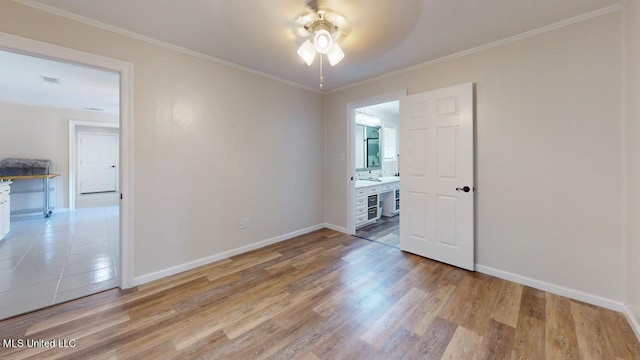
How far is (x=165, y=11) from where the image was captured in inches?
79.7

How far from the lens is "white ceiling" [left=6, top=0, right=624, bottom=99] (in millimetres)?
1926

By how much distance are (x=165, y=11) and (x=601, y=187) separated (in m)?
3.96

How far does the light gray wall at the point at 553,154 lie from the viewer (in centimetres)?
202

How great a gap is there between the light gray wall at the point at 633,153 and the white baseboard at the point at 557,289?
12 centimetres

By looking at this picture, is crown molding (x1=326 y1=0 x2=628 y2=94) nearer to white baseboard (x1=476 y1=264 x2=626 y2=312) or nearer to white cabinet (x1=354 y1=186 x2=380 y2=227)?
white cabinet (x1=354 y1=186 x2=380 y2=227)

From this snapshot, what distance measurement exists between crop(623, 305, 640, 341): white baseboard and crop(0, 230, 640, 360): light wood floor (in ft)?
0.14

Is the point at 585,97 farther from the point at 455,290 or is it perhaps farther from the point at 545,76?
the point at 455,290

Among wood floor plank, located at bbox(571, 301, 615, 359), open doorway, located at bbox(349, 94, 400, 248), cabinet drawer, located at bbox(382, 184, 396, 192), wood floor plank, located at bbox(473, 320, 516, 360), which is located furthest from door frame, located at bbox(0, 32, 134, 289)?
cabinet drawer, located at bbox(382, 184, 396, 192)

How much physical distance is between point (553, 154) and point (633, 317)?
1.35 m

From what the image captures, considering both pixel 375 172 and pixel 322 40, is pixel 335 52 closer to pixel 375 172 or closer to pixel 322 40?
pixel 322 40

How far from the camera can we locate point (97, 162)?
299 inches

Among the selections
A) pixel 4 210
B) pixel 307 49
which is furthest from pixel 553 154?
pixel 4 210

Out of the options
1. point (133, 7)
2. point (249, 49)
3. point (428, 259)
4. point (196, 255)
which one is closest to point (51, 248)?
point (196, 255)

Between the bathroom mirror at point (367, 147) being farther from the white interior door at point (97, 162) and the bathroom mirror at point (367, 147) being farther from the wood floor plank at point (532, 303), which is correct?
the white interior door at point (97, 162)
